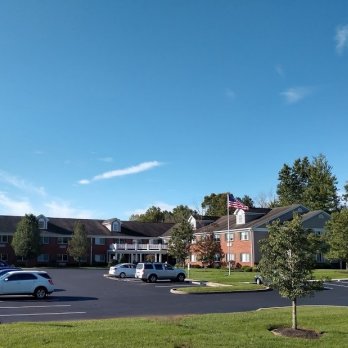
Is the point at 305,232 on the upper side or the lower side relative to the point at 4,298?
upper

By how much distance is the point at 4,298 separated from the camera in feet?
84.5

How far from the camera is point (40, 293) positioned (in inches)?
1026

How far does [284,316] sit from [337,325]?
2.13m

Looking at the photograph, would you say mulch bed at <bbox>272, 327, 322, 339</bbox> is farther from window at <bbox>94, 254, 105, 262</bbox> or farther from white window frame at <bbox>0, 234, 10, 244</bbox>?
window at <bbox>94, 254, 105, 262</bbox>

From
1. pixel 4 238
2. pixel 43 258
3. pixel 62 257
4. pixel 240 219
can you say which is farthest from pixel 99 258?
pixel 240 219

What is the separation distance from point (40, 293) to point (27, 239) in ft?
149

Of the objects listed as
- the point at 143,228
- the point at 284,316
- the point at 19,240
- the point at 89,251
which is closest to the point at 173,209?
the point at 143,228

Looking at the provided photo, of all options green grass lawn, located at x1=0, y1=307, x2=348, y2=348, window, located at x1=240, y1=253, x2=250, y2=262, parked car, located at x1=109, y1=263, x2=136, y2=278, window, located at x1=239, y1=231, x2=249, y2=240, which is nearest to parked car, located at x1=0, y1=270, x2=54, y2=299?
green grass lawn, located at x1=0, y1=307, x2=348, y2=348

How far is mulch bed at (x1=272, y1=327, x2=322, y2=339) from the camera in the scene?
13461mm

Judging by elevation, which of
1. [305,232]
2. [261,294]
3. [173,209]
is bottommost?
[261,294]

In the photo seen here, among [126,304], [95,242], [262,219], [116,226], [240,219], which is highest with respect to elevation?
[240,219]

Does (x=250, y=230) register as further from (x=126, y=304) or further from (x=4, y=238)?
(x=126, y=304)

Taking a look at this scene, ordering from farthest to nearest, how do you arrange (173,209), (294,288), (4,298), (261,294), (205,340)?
(173,209), (261,294), (4,298), (294,288), (205,340)

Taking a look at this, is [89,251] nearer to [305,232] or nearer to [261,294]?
[261,294]
